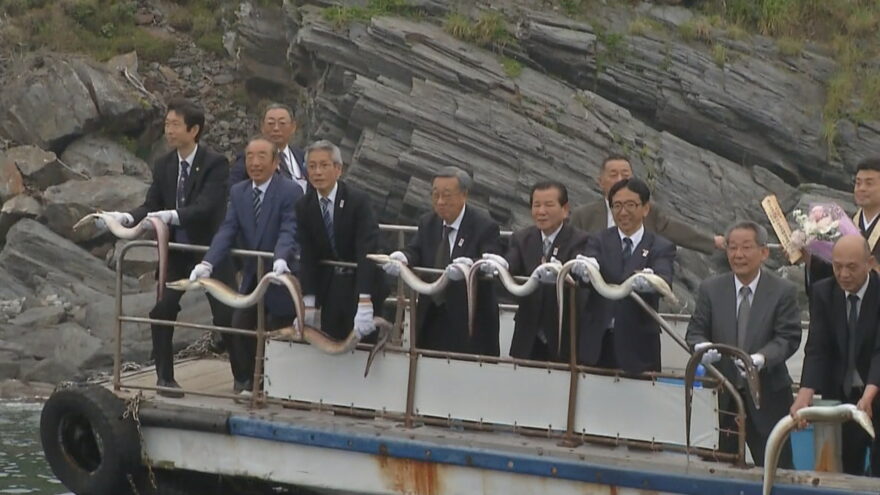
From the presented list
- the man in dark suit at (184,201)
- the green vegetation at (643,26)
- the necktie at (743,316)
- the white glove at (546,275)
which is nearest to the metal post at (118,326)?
the man in dark suit at (184,201)

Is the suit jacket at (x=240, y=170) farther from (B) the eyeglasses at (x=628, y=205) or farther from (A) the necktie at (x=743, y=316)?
(A) the necktie at (x=743, y=316)

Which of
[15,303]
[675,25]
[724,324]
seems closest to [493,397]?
[724,324]

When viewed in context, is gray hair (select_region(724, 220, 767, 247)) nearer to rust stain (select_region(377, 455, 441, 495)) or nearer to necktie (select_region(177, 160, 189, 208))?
rust stain (select_region(377, 455, 441, 495))

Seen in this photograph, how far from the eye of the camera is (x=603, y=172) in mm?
9422

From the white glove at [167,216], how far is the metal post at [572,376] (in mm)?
2571

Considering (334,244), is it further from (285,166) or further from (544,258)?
(544,258)

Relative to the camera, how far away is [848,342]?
741 centimetres

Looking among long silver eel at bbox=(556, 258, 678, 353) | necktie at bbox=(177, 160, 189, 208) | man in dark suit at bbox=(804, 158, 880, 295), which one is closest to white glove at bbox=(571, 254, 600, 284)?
long silver eel at bbox=(556, 258, 678, 353)

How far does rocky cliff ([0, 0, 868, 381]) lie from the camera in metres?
23.2

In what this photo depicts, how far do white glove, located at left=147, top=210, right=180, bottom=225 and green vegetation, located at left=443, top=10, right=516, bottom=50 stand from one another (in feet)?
53.2

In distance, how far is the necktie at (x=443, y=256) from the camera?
8.69m

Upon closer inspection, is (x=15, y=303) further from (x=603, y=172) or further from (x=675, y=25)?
(x=603, y=172)

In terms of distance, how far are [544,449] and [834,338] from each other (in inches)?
60.8

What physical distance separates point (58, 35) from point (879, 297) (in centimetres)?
2980
